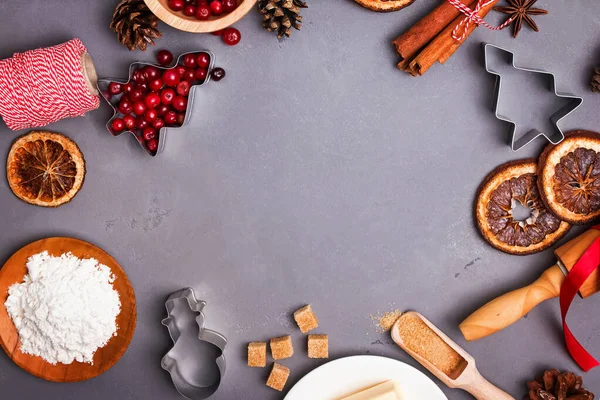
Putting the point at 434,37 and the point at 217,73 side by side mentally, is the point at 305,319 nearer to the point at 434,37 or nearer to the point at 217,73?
the point at 217,73

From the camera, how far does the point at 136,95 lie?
1785 mm

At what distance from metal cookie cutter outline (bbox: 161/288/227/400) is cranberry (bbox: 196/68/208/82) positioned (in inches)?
29.5

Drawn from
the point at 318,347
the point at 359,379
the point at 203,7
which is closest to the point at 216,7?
the point at 203,7

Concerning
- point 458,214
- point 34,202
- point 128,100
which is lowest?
point 34,202

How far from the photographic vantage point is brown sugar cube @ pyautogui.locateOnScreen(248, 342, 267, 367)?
1.95 m

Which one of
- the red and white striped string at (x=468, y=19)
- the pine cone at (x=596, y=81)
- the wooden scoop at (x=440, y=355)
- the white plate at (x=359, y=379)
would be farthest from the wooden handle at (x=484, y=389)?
the red and white striped string at (x=468, y=19)

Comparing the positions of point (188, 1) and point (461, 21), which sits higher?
point (461, 21)

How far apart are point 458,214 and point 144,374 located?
1.31m

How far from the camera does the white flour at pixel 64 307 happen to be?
6.03 ft

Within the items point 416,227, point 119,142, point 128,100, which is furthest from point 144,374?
point 416,227

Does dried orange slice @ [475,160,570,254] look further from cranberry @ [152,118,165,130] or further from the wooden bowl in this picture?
cranberry @ [152,118,165,130]

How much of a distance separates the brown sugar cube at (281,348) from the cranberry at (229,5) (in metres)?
1.14

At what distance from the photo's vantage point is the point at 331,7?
1.83m

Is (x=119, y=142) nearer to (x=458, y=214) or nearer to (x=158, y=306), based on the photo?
(x=158, y=306)
